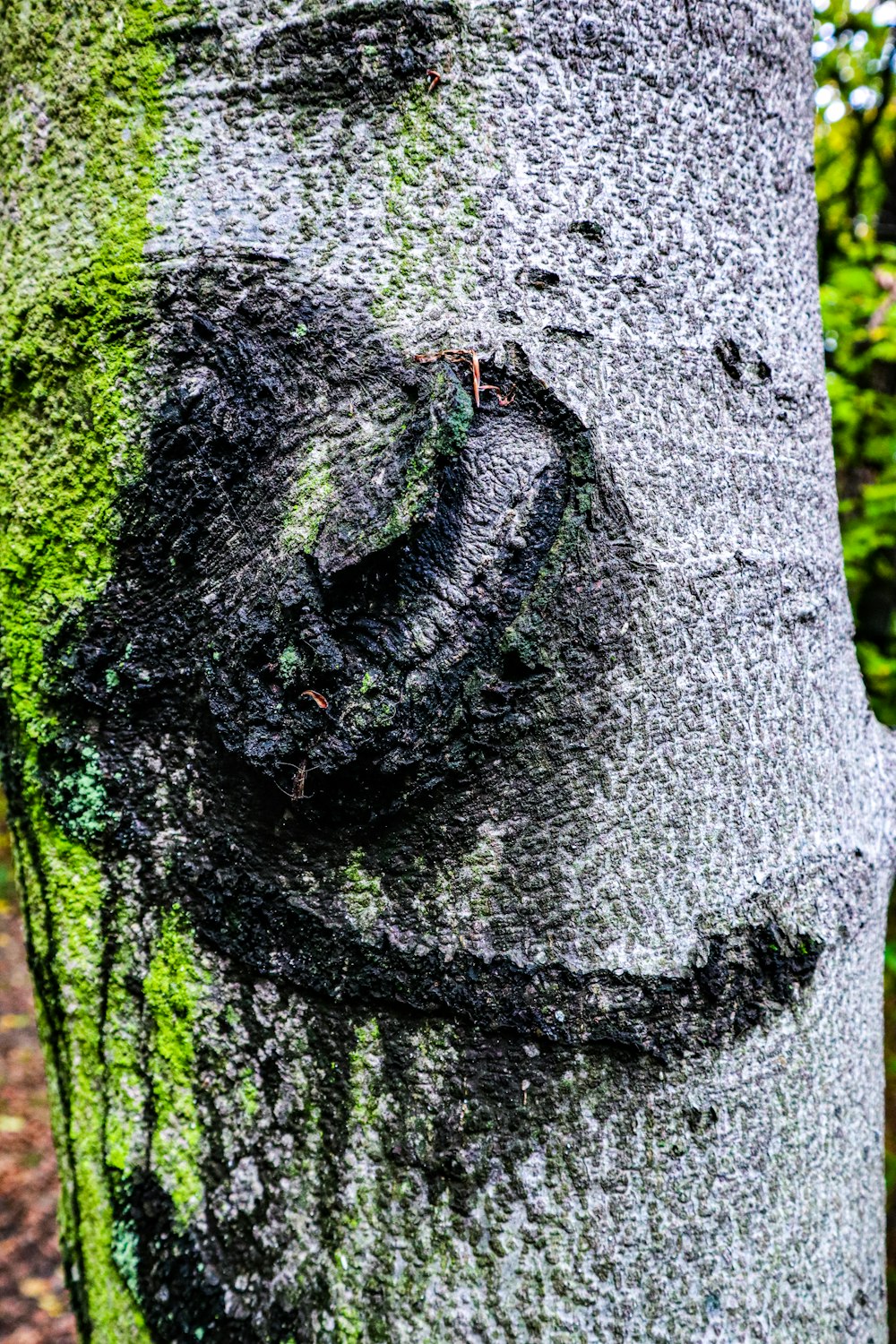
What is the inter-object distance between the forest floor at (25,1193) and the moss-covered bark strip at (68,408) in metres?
2.75

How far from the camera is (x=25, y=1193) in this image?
382 cm

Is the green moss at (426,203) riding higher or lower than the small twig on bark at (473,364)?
higher

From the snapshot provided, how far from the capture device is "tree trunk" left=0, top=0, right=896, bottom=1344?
457mm

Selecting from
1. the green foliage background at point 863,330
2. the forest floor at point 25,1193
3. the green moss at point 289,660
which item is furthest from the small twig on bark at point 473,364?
the forest floor at point 25,1193

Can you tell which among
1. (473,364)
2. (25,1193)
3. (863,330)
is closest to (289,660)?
(473,364)

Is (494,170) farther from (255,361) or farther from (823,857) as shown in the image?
(823,857)

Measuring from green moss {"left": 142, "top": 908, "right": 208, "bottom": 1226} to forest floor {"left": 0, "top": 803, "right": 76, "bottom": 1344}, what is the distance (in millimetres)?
2793

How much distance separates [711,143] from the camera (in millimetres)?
514

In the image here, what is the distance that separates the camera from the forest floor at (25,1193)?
325 cm

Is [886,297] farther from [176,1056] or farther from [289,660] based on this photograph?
[176,1056]

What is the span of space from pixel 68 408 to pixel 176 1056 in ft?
1.30

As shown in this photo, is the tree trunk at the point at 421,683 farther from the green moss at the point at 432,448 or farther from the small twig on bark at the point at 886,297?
the small twig on bark at the point at 886,297

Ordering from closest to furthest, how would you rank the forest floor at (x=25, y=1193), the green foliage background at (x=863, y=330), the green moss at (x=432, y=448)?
the green moss at (x=432, y=448) < the green foliage background at (x=863, y=330) < the forest floor at (x=25, y=1193)

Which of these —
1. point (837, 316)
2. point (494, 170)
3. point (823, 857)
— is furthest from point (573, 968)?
point (837, 316)
